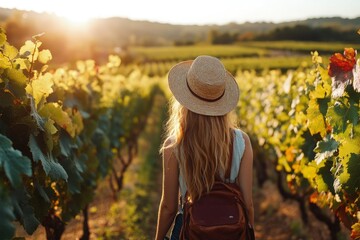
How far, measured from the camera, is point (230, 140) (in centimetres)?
281

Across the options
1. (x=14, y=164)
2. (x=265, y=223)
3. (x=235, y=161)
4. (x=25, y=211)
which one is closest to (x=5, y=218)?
(x=14, y=164)

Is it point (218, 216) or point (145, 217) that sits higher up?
point (218, 216)

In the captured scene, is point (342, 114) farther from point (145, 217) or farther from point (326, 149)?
point (145, 217)

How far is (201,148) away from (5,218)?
1121 mm

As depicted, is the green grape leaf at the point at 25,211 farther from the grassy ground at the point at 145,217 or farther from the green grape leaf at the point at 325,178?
the grassy ground at the point at 145,217

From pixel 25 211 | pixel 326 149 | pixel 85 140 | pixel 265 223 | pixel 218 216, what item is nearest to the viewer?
pixel 218 216

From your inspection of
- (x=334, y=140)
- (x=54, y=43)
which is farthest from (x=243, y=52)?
(x=334, y=140)

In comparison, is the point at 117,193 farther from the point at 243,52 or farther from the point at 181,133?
the point at 243,52

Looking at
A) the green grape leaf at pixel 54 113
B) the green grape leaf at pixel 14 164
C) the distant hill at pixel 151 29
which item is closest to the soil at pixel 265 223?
the green grape leaf at pixel 54 113

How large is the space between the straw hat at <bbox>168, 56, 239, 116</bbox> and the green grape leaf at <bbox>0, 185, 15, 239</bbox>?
1.11 metres

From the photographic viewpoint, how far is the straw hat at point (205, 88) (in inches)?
110

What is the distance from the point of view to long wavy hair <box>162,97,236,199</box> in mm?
2705

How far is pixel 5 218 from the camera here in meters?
1.90

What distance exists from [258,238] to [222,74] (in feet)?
14.7
